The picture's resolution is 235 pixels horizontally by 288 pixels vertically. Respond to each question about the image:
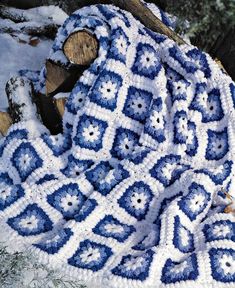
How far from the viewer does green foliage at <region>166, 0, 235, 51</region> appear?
544cm

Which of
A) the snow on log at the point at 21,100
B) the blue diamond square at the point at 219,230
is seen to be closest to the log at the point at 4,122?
the snow on log at the point at 21,100

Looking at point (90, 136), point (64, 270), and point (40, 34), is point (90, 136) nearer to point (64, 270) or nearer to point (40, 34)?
point (64, 270)

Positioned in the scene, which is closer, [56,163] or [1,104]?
[56,163]

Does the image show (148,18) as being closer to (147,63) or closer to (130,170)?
(147,63)

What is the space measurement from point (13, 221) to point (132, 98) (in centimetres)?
96

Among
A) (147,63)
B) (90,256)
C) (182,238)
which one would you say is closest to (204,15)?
(147,63)

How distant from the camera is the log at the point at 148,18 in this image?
145 inches

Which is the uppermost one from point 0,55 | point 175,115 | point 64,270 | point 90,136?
point 175,115

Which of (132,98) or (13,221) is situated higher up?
(132,98)

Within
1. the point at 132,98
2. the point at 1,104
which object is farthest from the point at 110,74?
the point at 1,104

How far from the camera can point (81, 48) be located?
344cm

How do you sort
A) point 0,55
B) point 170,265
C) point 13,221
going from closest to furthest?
point 170,265 → point 13,221 → point 0,55

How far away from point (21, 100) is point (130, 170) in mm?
855

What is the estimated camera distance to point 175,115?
3393 millimetres
